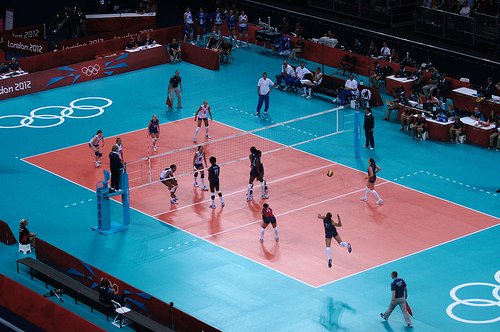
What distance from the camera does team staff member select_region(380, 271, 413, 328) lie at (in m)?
40.6

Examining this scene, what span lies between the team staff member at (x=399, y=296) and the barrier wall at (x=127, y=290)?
7298 millimetres

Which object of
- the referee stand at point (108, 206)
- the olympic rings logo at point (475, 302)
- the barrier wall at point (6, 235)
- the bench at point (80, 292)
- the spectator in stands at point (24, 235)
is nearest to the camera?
the bench at point (80, 292)

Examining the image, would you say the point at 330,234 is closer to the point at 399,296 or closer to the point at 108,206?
the point at 399,296

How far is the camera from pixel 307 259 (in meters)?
46.8

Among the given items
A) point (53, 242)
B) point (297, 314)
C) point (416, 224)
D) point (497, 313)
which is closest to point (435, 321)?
point (497, 313)

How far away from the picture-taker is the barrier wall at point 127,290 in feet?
127

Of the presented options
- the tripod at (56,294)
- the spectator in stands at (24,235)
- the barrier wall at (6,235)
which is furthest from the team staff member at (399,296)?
the barrier wall at (6,235)

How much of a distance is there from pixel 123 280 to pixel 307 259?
7590 millimetres

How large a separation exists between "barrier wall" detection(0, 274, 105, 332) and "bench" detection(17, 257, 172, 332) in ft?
6.82

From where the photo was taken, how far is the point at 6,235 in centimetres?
4775

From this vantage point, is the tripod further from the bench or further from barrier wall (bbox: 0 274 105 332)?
barrier wall (bbox: 0 274 105 332)

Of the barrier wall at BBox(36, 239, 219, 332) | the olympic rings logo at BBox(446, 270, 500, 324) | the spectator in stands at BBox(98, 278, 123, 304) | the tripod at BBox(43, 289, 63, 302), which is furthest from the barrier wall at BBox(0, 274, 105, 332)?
the olympic rings logo at BBox(446, 270, 500, 324)

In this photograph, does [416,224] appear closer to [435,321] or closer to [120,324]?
[435,321]

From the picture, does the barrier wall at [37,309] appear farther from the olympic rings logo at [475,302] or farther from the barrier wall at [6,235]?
the olympic rings logo at [475,302]
